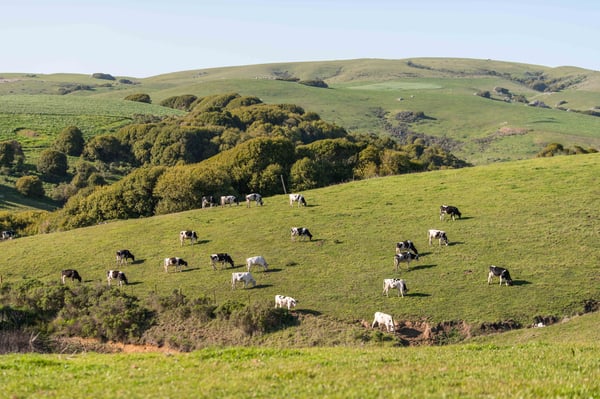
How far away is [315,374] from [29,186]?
9091 centimetres

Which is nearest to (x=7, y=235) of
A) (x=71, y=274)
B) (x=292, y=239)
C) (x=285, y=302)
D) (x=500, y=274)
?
(x=71, y=274)

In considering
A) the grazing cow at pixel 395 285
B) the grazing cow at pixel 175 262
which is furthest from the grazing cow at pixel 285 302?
the grazing cow at pixel 175 262

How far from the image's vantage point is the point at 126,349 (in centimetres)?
3297

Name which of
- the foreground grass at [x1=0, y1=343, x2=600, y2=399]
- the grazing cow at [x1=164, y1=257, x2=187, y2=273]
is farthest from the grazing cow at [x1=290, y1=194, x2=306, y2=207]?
the foreground grass at [x1=0, y1=343, x2=600, y2=399]

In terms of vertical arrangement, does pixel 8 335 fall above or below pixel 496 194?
below

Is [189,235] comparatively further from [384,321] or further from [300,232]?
[384,321]

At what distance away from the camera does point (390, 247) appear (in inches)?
1699

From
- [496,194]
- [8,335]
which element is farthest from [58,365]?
[496,194]

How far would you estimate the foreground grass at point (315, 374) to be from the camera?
12328 mm

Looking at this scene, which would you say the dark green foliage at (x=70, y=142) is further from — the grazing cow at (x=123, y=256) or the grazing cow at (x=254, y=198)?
the grazing cow at (x=123, y=256)

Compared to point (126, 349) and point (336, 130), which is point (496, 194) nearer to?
point (126, 349)

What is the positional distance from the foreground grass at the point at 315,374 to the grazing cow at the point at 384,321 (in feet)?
39.9

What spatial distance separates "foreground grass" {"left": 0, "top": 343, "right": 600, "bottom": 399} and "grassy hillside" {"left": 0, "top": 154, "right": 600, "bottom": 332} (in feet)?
50.7

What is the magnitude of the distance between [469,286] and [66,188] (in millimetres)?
78351
